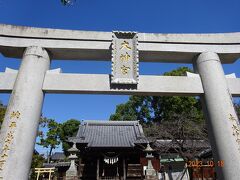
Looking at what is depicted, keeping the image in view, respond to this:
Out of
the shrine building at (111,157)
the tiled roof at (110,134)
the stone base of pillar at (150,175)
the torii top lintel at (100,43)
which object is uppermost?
the tiled roof at (110,134)

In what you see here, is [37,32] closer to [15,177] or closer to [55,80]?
[55,80]

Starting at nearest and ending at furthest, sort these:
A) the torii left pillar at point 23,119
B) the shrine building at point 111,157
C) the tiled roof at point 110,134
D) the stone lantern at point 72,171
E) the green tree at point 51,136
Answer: the torii left pillar at point 23,119
the stone lantern at point 72,171
the shrine building at point 111,157
the tiled roof at point 110,134
the green tree at point 51,136

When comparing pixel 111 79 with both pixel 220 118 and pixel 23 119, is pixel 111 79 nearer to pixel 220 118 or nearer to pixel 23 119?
pixel 23 119

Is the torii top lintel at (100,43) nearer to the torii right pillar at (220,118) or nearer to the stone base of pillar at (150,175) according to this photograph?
the torii right pillar at (220,118)

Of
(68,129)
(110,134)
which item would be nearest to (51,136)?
(68,129)

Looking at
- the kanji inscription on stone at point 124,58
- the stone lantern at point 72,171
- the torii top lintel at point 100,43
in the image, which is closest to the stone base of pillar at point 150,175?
the stone lantern at point 72,171

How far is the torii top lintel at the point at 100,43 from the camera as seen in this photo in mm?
Answer: 5578

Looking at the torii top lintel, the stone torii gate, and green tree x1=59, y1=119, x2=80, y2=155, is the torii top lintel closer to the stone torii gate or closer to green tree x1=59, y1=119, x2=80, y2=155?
the stone torii gate

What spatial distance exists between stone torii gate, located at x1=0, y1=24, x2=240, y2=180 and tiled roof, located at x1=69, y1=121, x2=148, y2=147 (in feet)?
34.9

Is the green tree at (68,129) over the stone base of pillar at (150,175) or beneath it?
over

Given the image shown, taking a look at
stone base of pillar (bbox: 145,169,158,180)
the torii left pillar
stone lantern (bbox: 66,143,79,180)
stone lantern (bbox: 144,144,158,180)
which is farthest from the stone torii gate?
stone lantern (bbox: 66,143,79,180)

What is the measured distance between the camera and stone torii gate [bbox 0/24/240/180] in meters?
4.64

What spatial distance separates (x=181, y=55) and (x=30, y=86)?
3775mm

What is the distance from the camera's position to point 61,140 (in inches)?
1638
